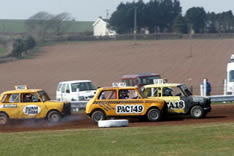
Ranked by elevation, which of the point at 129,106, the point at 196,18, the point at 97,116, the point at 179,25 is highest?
the point at 196,18

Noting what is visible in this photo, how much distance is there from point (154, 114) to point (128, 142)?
253 inches

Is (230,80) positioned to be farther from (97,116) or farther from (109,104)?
(97,116)

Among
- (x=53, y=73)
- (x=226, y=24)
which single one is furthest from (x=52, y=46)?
(x=226, y=24)

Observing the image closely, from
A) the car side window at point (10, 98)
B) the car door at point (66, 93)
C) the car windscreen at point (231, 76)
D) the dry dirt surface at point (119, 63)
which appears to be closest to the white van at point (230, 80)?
the car windscreen at point (231, 76)

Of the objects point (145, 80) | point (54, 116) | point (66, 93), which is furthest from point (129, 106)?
point (145, 80)

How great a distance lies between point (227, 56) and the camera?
2298 inches

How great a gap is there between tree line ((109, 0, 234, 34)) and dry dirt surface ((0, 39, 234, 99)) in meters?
31.3

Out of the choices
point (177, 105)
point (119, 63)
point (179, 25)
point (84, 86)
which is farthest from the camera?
point (179, 25)

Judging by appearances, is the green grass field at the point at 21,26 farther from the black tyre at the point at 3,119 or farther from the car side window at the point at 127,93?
the car side window at the point at 127,93

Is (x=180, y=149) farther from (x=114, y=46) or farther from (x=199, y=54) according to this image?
(x=114, y=46)

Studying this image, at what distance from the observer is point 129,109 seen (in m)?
19.2

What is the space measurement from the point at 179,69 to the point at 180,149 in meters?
43.5

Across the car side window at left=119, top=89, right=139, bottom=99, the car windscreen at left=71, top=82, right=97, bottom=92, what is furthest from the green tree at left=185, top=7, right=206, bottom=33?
the car side window at left=119, top=89, right=139, bottom=99

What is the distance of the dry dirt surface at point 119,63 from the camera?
166 feet
